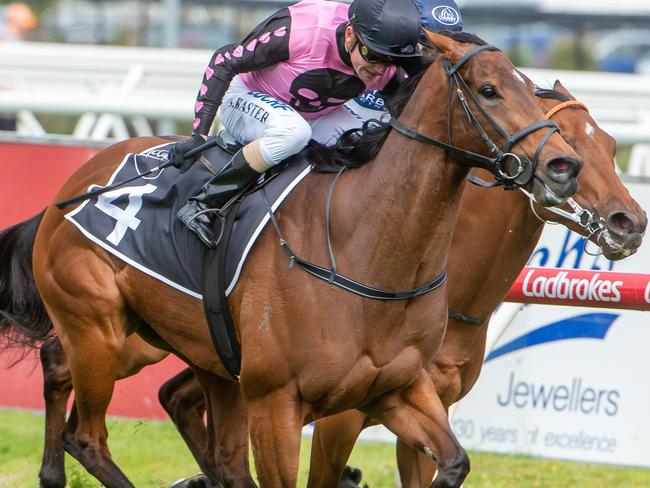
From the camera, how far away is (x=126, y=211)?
4602 millimetres

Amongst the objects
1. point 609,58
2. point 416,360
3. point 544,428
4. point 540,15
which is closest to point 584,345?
point 544,428

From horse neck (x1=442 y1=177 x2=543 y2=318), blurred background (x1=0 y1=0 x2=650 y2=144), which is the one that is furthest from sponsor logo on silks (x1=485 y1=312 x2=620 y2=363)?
horse neck (x1=442 y1=177 x2=543 y2=318)

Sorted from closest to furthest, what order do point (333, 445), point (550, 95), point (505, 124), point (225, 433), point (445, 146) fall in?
1. point (505, 124)
2. point (445, 146)
3. point (550, 95)
4. point (333, 445)
5. point (225, 433)

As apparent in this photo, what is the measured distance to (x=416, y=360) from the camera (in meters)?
4.00

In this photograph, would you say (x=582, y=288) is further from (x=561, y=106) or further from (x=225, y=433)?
(x=225, y=433)

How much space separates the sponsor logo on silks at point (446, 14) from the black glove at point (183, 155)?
1.03 m

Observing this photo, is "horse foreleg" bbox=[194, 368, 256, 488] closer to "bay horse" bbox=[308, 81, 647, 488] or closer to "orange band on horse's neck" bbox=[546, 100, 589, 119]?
"bay horse" bbox=[308, 81, 647, 488]

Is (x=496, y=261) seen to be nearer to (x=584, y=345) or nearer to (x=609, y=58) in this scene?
(x=584, y=345)

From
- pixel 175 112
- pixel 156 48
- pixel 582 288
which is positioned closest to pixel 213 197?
pixel 582 288

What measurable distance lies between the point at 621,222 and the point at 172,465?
3133 mm

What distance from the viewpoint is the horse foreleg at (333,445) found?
466 cm

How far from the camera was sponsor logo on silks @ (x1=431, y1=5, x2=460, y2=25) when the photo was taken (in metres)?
4.69

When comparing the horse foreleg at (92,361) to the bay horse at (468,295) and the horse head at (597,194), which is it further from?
the horse head at (597,194)

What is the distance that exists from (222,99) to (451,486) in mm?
1625
